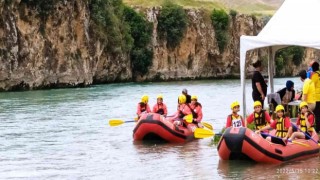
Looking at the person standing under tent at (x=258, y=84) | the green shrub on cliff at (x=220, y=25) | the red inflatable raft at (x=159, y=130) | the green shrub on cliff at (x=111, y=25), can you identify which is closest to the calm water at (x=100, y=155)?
the red inflatable raft at (x=159, y=130)

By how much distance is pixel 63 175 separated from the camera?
20172mm

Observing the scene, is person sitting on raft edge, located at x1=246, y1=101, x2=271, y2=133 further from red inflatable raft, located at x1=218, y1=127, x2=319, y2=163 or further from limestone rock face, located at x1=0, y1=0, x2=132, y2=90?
limestone rock face, located at x1=0, y1=0, x2=132, y2=90

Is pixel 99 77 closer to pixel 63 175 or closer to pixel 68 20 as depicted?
pixel 68 20

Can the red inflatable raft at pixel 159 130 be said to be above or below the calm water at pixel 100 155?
above

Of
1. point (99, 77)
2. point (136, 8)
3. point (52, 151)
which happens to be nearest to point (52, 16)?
point (99, 77)

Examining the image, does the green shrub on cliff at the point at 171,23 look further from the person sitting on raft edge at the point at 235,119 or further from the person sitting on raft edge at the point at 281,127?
the person sitting on raft edge at the point at 281,127

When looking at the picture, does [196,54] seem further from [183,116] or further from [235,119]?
[235,119]

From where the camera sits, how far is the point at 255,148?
1966 cm

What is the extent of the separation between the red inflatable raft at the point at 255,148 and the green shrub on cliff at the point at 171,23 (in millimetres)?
78504

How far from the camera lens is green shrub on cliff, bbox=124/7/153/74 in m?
92.2

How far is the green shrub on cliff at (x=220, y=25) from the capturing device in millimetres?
106088

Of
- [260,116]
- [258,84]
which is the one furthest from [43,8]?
[260,116]

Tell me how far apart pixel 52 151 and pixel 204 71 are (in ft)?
264

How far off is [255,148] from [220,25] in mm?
87173
